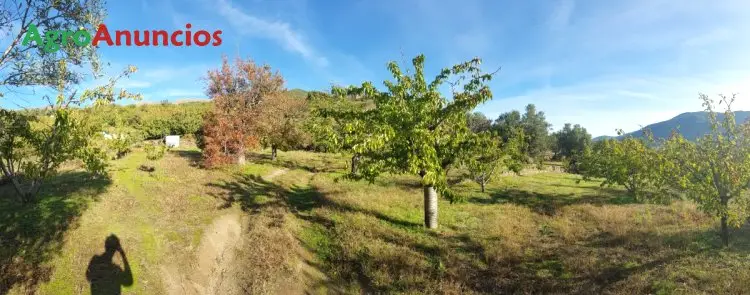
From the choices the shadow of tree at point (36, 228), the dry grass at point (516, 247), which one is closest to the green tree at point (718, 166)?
the dry grass at point (516, 247)

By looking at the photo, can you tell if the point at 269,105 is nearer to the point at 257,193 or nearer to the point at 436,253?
the point at 257,193

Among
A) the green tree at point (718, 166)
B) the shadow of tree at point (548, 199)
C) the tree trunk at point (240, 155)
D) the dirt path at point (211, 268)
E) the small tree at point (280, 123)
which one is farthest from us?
the small tree at point (280, 123)

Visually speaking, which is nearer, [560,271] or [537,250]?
[560,271]

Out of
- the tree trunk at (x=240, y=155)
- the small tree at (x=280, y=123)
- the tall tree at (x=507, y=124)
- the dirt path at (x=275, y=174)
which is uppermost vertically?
the tall tree at (x=507, y=124)

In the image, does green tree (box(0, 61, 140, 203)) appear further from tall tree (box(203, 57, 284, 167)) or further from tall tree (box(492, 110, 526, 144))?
tall tree (box(492, 110, 526, 144))

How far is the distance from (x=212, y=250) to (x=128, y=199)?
667 cm

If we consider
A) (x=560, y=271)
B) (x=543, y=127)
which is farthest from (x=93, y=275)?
(x=543, y=127)

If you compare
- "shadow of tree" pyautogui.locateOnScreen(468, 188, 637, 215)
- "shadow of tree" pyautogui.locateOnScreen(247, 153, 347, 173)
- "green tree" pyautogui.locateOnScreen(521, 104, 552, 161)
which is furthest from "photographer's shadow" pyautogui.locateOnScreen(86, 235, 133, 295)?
"green tree" pyautogui.locateOnScreen(521, 104, 552, 161)

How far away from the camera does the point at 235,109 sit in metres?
32.9

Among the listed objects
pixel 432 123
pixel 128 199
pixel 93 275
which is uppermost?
pixel 432 123

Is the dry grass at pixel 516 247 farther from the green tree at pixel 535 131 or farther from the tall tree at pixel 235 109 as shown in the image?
the green tree at pixel 535 131

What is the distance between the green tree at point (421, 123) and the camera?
1554 centimetres

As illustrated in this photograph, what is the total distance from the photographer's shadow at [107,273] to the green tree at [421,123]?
950 cm

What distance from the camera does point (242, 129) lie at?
32.2m
